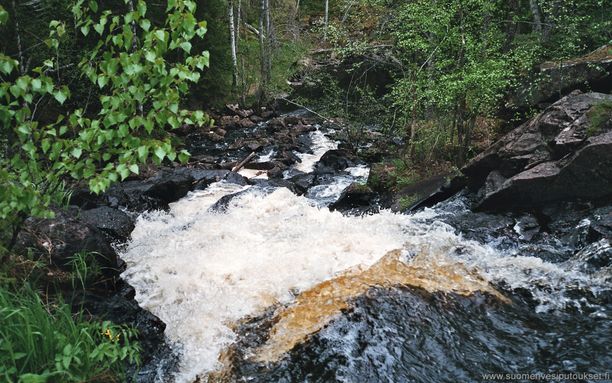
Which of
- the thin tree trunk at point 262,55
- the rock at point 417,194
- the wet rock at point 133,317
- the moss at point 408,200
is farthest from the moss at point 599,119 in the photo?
the thin tree trunk at point 262,55

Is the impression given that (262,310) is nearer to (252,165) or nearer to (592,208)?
(592,208)

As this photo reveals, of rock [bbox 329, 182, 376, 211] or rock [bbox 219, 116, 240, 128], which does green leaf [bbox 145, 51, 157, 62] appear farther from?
rock [bbox 219, 116, 240, 128]

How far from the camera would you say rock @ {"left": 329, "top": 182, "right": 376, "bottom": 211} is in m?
10.5

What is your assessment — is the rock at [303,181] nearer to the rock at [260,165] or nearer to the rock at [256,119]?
the rock at [260,165]

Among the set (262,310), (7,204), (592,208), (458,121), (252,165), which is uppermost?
(7,204)

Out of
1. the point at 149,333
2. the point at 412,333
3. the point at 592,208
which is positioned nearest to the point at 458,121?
the point at 592,208

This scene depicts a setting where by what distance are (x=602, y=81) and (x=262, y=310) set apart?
927 cm

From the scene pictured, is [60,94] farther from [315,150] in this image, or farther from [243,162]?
[315,150]

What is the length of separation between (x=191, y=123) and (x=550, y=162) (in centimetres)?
747

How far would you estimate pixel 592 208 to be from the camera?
7.71 m

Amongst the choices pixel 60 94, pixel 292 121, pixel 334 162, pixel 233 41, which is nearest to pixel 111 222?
pixel 60 94

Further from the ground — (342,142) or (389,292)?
(389,292)

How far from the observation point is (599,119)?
7832 millimetres

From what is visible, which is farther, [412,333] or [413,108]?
[413,108]
